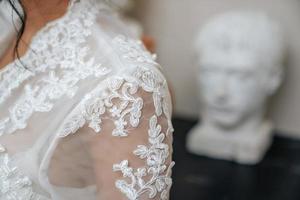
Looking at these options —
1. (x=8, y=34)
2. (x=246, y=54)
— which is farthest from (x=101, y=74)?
(x=246, y=54)

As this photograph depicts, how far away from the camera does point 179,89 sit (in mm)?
1941

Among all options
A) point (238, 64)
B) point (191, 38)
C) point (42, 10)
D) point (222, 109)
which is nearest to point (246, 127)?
point (222, 109)

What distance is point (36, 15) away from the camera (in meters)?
0.78

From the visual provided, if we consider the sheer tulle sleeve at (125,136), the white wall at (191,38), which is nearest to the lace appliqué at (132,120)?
the sheer tulle sleeve at (125,136)

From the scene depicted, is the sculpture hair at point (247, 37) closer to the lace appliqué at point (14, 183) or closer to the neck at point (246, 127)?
the neck at point (246, 127)

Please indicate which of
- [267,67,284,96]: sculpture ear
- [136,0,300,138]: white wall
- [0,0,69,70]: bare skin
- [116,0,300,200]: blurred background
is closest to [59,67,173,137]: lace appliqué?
[0,0,69,70]: bare skin

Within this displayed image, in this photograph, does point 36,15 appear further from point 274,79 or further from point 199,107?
point 199,107

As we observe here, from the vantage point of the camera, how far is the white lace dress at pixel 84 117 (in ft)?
2.16

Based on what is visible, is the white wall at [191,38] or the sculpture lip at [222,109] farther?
the white wall at [191,38]

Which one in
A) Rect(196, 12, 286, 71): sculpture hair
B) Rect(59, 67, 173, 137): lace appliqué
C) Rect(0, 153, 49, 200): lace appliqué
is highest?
Rect(59, 67, 173, 137): lace appliqué

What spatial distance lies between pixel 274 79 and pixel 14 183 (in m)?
1.07

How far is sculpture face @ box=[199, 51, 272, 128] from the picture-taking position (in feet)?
4.97

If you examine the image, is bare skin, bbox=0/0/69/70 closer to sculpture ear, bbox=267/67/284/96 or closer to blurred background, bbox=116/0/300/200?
blurred background, bbox=116/0/300/200

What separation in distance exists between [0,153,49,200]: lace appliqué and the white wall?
3.75 ft
